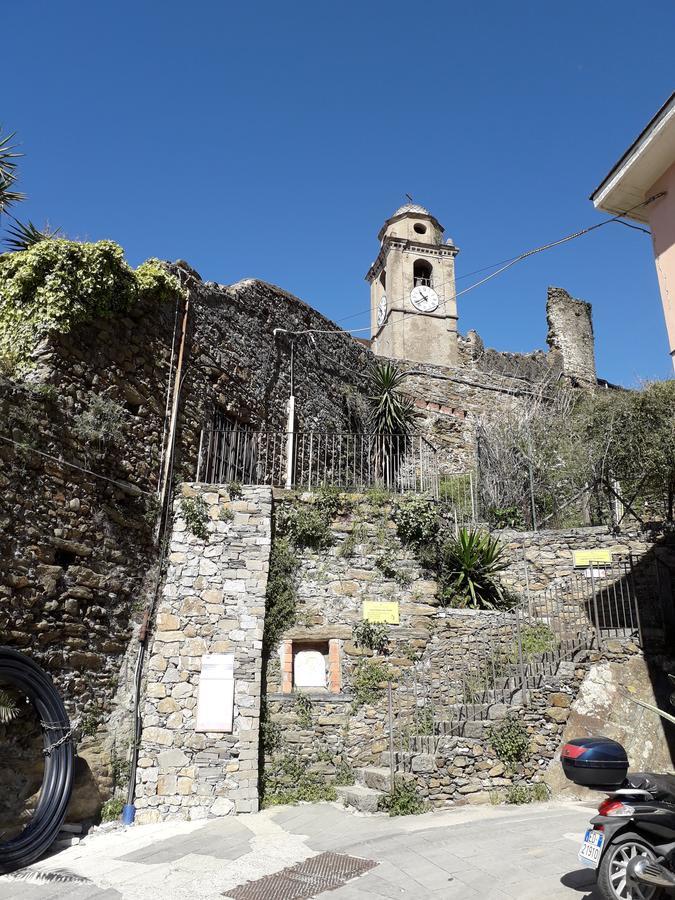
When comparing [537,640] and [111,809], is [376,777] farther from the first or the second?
[537,640]

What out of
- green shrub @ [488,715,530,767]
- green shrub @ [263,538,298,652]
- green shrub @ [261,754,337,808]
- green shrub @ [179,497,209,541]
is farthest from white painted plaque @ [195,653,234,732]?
green shrub @ [488,715,530,767]

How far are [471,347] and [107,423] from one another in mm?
17471

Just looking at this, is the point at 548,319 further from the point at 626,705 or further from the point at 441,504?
the point at 626,705

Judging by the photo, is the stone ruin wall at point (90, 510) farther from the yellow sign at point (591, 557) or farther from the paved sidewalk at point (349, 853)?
the yellow sign at point (591, 557)

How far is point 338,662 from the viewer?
31.5ft

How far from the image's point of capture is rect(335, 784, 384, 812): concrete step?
7.88 m

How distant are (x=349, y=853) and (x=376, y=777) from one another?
1.88m

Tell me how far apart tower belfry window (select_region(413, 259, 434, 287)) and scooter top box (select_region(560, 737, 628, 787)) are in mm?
22219


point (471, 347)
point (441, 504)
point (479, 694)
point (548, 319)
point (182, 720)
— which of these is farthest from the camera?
point (548, 319)

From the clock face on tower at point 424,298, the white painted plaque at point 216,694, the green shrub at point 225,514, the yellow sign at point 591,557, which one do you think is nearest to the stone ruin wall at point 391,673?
the white painted plaque at point 216,694

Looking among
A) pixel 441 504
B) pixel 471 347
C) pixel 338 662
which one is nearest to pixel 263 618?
pixel 338 662

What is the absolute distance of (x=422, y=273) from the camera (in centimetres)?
2633

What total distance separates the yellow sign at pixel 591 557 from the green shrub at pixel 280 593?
5.26m

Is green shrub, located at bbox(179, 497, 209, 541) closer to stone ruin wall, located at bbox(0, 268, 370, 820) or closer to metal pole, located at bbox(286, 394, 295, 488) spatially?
stone ruin wall, located at bbox(0, 268, 370, 820)
